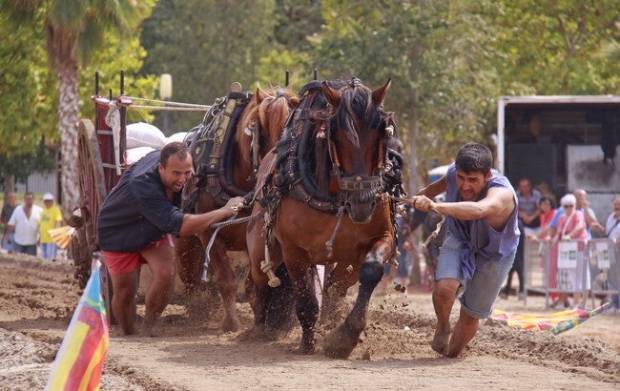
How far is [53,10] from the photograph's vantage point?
26.8 m

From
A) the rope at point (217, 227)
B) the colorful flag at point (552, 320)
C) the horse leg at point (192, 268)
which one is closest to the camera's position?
the rope at point (217, 227)

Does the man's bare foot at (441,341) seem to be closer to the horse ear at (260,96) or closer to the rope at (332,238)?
the rope at (332,238)

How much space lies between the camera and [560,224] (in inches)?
760

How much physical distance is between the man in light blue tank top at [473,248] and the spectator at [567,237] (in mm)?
8461

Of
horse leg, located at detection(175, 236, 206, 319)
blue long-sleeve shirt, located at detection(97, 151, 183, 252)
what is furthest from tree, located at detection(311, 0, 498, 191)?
blue long-sleeve shirt, located at detection(97, 151, 183, 252)

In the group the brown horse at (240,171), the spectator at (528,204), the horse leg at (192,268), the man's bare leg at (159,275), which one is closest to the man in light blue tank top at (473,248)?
the brown horse at (240,171)

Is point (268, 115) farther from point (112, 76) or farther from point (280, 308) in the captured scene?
point (112, 76)

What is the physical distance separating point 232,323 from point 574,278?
25.1 feet

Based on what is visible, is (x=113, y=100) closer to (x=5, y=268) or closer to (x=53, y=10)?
(x=5, y=268)

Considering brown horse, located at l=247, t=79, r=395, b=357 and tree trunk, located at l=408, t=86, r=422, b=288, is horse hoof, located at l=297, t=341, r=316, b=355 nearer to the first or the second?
brown horse, located at l=247, t=79, r=395, b=357

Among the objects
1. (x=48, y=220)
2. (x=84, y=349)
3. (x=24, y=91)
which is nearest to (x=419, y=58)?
(x=48, y=220)

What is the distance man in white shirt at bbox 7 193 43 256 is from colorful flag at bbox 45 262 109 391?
69.0 feet

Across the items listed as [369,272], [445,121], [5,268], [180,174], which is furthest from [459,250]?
[445,121]

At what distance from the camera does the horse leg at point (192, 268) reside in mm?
12547
